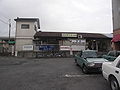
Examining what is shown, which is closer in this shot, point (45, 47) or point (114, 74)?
point (114, 74)

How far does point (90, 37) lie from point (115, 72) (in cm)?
2191

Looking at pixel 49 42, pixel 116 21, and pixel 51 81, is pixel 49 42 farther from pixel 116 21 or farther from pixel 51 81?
pixel 51 81

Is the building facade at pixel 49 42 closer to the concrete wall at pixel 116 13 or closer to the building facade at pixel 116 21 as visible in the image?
the building facade at pixel 116 21

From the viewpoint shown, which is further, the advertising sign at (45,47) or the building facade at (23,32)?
the building facade at (23,32)

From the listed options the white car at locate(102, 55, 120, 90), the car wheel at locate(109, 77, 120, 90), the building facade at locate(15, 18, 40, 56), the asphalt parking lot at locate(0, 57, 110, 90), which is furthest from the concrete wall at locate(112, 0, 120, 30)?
the building facade at locate(15, 18, 40, 56)

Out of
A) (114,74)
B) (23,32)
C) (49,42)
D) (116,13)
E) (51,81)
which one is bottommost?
(51,81)

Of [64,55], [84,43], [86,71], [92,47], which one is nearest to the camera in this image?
[86,71]

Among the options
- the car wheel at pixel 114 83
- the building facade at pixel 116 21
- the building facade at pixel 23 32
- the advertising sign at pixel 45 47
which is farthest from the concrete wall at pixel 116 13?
the building facade at pixel 23 32

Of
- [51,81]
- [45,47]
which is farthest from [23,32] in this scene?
[51,81]

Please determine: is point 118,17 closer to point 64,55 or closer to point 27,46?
point 64,55

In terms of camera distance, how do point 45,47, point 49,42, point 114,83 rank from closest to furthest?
point 114,83 < point 45,47 < point 49,42

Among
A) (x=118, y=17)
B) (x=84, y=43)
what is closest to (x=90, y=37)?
(x=84, y=43)

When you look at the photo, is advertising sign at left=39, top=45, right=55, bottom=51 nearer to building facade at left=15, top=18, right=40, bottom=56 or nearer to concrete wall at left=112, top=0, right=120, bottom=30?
building facade at left=15, top=18, right=40, bottom=56

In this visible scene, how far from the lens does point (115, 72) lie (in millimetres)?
4590
